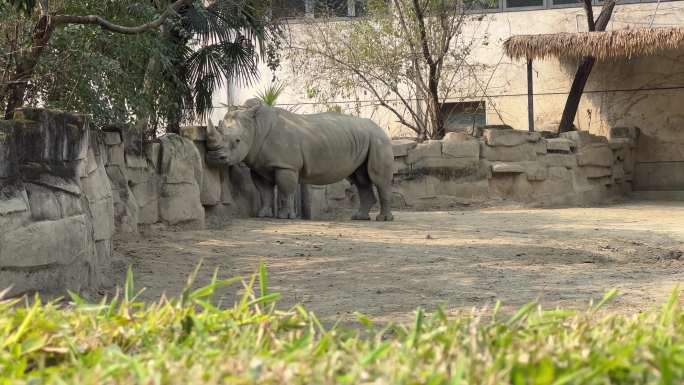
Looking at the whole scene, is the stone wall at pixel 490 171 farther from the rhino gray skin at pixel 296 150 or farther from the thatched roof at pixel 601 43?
the rhino gray skin at pixel 296 150

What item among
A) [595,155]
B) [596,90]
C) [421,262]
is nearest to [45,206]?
[421,262]

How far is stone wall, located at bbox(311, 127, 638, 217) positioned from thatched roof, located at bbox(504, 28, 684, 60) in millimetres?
1268

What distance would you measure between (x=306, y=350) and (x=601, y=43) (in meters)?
14.1

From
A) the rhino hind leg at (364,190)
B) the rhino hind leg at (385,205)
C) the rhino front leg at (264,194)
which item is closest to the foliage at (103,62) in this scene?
the rhino front leg at (264,194)

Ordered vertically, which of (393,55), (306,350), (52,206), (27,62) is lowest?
(306,350)

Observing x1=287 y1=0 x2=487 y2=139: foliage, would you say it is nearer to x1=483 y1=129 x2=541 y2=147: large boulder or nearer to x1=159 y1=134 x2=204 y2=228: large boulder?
x1=483 y1=129 x2=541 y2=147: large boulder

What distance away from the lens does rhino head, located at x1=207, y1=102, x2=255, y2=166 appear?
419 inches

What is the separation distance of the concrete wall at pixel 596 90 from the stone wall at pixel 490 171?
86.5 inches

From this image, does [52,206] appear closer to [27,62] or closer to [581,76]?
[27,62]

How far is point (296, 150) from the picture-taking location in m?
11.4

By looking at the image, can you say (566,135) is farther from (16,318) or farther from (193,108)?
(16,318)

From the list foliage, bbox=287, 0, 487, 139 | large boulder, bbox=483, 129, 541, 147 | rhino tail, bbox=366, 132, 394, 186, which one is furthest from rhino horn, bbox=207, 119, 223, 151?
large boulder, bbox=483, 129, 541, 147

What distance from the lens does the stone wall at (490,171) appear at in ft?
48.5

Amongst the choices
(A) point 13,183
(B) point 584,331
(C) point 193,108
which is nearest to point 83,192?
(A) point 13,183
